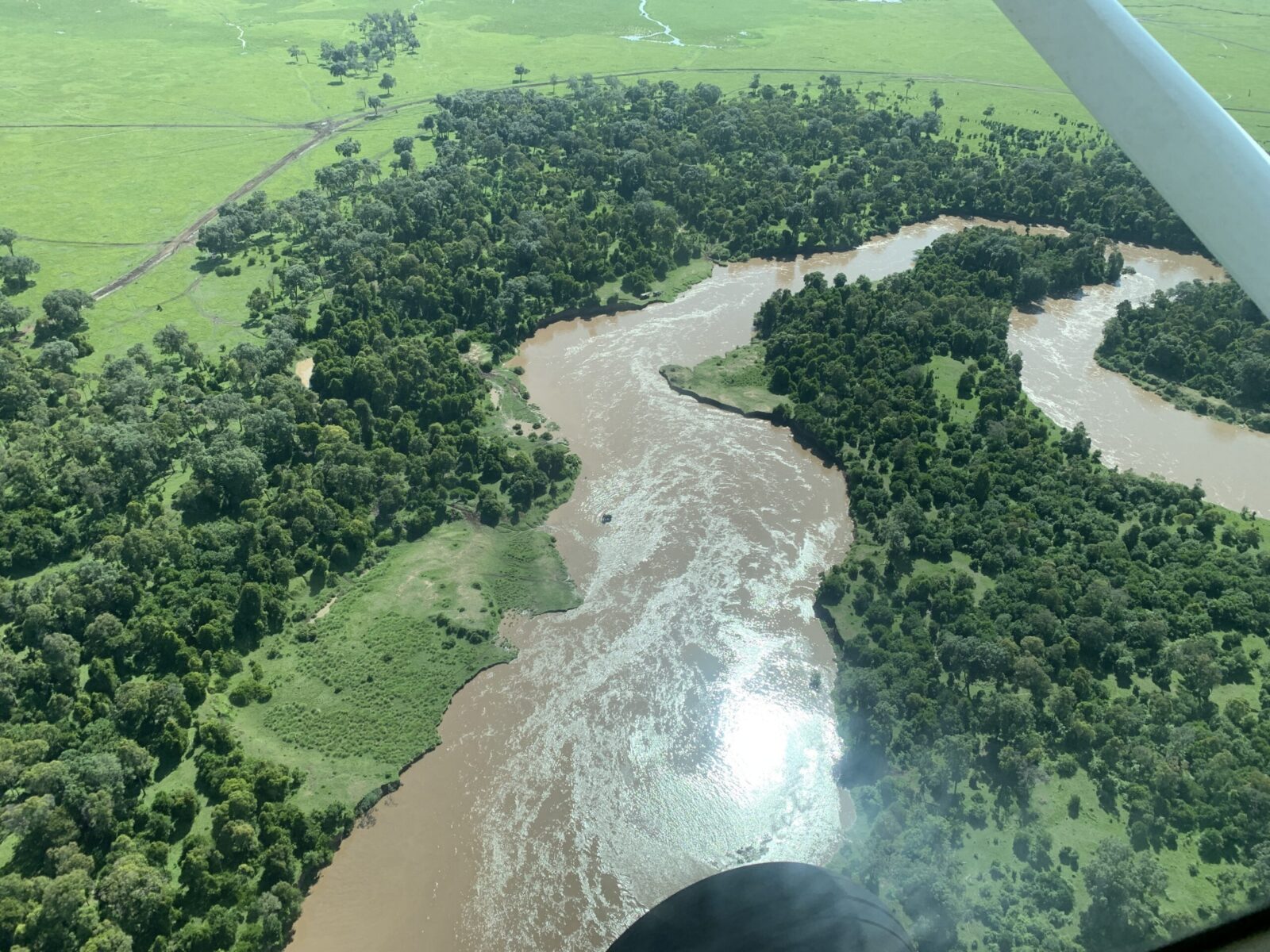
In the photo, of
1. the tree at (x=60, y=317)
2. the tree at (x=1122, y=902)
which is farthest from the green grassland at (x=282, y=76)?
the tree at (x=1122, y=902)

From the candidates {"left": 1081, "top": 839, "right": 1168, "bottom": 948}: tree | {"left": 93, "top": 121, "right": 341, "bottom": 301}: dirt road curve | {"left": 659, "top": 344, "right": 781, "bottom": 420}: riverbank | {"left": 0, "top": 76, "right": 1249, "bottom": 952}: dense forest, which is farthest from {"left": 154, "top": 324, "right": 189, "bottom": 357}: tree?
{"left": 1081, "top": 839, "right": 1168, "bottom": 948}: tree

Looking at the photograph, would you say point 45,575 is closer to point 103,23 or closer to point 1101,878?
point 1101,878

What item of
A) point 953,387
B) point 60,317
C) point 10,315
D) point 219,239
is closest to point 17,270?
point 10,315

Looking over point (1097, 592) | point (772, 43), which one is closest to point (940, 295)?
point (1097, 592)

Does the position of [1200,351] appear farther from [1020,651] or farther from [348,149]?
[348,149]

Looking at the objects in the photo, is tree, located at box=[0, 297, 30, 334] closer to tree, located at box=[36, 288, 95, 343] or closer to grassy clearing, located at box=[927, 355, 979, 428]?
tree, located at box=[36, 288, 95, 343]

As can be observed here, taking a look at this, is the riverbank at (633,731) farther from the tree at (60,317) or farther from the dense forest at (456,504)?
the tree at (60,317)
